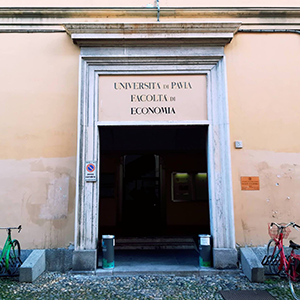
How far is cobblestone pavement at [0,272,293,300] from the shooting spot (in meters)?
4.34

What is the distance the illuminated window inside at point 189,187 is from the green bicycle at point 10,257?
577cm

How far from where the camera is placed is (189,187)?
396 inches

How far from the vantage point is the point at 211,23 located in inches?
225

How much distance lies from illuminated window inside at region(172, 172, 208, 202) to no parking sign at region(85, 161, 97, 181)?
502cm

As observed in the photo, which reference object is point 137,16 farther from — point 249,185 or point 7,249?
point 7,249

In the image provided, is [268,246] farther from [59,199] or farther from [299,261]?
[59,199]

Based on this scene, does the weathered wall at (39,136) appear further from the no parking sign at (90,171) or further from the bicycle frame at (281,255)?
the bicycle frame at (281,255)

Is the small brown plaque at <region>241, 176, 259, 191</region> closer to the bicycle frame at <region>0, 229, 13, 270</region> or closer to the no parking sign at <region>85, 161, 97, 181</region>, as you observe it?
the no parking sign at <region>85, 161, 97, 181</region>

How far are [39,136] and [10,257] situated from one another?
7.79ft

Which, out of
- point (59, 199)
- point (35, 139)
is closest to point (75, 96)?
point (35, 139)

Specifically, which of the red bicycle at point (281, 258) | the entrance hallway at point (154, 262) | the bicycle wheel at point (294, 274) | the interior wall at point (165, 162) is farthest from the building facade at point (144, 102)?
the interior wall at point (165, 162)

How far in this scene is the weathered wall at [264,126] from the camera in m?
5.66
